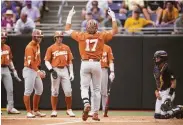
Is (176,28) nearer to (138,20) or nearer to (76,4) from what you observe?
(138,20)

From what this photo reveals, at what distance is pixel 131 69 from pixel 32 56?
426 cm

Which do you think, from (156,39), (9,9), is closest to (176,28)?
(156,39)

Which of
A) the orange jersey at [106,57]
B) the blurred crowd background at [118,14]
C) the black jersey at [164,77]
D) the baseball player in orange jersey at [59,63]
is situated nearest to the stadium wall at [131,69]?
the blurred crowd background at [118,14]

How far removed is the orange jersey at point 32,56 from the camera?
14.5 meters

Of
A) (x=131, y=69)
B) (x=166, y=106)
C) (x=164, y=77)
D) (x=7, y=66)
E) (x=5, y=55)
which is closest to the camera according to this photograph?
(x=166, y=106)

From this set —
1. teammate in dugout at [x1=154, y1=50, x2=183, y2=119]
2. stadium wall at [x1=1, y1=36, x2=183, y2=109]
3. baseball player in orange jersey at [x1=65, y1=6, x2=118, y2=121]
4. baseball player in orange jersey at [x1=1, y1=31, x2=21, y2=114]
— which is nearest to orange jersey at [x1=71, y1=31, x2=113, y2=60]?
baseball player in orange jersey at [x1=65, y1=6, x2=118, y2=121]

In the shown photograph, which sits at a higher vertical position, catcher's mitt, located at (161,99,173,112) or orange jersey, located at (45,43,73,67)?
orange jersey, located at (45,43,73,67)

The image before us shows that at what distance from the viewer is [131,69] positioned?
703 inches

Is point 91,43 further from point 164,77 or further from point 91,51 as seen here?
point 164,77

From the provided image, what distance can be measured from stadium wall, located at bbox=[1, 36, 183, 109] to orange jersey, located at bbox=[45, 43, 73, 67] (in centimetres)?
296

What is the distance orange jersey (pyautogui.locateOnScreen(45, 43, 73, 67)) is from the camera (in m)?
14.8

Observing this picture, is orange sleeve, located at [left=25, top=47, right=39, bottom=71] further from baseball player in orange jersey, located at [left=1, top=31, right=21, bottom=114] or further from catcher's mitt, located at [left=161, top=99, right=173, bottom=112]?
catcher's mitt, located at [left=161, top=99, right=173, bottom=112]

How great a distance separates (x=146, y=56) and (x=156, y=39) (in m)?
0.61

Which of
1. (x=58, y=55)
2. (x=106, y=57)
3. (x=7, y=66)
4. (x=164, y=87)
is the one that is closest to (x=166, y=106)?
(x=164, y=87)
